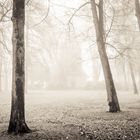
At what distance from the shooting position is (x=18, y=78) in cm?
1121

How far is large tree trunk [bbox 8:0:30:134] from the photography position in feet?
36.2

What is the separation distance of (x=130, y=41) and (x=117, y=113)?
27975 mm

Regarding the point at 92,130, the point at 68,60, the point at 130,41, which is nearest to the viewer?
the point at 92,130

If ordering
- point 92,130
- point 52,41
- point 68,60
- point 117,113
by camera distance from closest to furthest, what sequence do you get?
point 92,130, point 117,113, point 52,41, point 68,60

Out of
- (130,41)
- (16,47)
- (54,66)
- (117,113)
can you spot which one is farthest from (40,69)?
(16,47)

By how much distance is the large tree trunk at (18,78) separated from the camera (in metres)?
11.0

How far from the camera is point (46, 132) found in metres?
11.0

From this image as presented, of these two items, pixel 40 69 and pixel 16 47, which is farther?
pixel 40 69

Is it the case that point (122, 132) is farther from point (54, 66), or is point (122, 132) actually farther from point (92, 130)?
point (54, 66)

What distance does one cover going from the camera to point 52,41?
63812 millimetres

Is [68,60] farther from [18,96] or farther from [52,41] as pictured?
[18,96]

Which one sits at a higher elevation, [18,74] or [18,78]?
[18,74]

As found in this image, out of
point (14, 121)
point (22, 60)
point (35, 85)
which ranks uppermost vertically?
point (35, 85)

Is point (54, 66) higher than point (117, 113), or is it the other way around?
point (54, 66)
